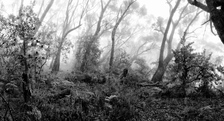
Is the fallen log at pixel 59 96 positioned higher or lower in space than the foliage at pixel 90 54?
lower

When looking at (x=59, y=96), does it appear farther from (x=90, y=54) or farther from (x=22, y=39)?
(x=90, y=54)

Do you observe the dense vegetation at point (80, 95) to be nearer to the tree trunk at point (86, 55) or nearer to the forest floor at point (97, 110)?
the forest floor at point (97, 110)

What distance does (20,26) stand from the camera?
673 centimetres

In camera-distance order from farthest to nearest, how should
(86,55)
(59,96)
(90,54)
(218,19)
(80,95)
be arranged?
(90,54) → (86,55) → (59,96) → (80,95) → (218,19)

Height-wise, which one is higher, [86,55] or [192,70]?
[86,55]

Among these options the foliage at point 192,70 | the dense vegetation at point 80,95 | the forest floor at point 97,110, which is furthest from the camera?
the foliage at point 192,70

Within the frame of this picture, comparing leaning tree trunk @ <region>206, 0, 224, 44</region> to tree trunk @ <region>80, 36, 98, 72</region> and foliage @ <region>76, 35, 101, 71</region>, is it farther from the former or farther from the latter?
tree trunk @ <region>80, 36, 98, 72</region>

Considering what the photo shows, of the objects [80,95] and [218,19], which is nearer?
[218,19]

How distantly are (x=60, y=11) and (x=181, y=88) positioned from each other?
31.6m

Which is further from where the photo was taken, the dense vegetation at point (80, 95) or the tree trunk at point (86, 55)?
the tree trunk at point (86, 55)

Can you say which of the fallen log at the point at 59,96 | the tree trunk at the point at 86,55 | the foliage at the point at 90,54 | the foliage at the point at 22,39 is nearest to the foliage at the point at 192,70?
the fallen log at the point at 59,96

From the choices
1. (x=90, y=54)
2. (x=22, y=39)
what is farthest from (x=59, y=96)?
(x=90, y=54)

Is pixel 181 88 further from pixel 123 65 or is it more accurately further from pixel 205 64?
pixel 123 65

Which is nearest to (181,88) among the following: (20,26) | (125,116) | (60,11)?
(125,116)
